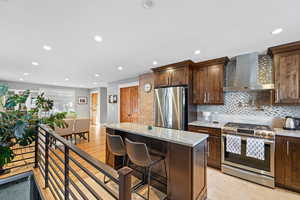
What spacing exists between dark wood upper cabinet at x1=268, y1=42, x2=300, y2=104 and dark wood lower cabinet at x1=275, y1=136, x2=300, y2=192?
0.75 meters

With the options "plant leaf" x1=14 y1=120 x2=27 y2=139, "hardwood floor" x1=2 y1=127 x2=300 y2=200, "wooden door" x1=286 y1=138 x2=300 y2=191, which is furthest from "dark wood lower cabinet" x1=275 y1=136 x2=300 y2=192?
"plant leaf" x1=14 y1=120 x2=27 y2=139

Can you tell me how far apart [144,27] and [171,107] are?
1982 millimetres

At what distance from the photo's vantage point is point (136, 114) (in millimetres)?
5219

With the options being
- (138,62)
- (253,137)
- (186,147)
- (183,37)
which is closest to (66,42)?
(138,62)

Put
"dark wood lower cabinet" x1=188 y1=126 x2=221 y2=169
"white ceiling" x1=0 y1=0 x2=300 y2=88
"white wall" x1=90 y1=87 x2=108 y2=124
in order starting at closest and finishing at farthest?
"white ceiling" x1=0 y1=0 x2=300 y2=88, "dark wood lower cabinet" x1=188 y1=126 x2=221 y2=169, "white wall" x1=90 y1=87 x2=108 y2=124

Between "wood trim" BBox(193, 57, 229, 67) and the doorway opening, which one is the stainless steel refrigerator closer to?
"wood trim" BBox(193, 57, 229, 67)

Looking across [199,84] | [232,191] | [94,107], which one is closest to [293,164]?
[232,191]

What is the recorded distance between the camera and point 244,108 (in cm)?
301

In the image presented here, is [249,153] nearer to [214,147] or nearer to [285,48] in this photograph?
[214,147]

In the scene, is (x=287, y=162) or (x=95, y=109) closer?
(x=287, y=162)

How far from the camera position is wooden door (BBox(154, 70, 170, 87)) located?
11.7 ft

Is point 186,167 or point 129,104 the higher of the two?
point 129,104

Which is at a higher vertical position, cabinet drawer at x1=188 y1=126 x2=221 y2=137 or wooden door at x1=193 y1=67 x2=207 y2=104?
wooden door at x1=193 y1=67 x2=207 y2=104

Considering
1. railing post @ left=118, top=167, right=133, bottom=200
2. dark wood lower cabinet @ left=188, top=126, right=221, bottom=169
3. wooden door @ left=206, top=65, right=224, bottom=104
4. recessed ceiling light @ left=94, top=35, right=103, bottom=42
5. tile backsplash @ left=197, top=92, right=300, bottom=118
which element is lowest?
dark wood lower cabinet @ left=188, top=126, right=221, bottom=169
